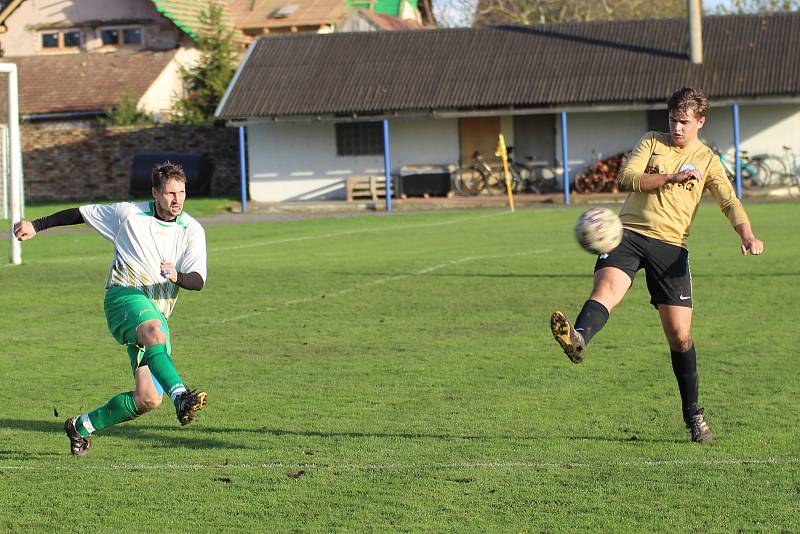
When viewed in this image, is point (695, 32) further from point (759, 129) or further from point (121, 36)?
point (121, 36)

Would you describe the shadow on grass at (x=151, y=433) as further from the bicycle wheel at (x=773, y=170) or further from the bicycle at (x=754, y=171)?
the bicycle wheel at (x=773, y=170)

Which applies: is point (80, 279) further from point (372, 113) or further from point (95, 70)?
point (95, 70)

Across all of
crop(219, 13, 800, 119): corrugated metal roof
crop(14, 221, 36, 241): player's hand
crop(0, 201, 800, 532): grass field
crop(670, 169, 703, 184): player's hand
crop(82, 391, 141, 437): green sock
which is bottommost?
crop(0, 201, 800, 532): grass field

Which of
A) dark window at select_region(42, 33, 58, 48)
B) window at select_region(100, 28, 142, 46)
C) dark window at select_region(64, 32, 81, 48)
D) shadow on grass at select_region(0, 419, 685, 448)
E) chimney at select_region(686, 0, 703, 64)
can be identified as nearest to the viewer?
shadow on grass at select_region(0, 419, 685, 448)

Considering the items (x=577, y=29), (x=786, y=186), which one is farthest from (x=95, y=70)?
(x=786, y=186)

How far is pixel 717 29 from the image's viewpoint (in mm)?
41500

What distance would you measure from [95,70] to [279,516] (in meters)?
48.7

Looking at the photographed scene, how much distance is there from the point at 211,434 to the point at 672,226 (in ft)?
10.9

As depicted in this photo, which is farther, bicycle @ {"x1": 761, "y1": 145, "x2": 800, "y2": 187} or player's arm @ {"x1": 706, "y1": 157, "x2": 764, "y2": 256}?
bicycle @ {"x1": 761, "y1": 145, "x2": 800, "y2": 187}

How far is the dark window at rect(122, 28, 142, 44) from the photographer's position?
55625mm

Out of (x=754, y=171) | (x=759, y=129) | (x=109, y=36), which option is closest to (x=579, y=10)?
(x=109, y=36)

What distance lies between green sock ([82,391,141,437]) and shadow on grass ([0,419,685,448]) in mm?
589

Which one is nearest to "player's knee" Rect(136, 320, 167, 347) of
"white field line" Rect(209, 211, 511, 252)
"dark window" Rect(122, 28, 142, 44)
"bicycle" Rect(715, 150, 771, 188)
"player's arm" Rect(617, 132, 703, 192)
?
"player's arm" Rect(617, 132, 703, 192)

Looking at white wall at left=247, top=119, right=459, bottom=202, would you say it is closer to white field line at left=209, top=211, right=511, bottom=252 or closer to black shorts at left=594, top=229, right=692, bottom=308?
white field line at left=209, top=211, right=511, bottom=252
